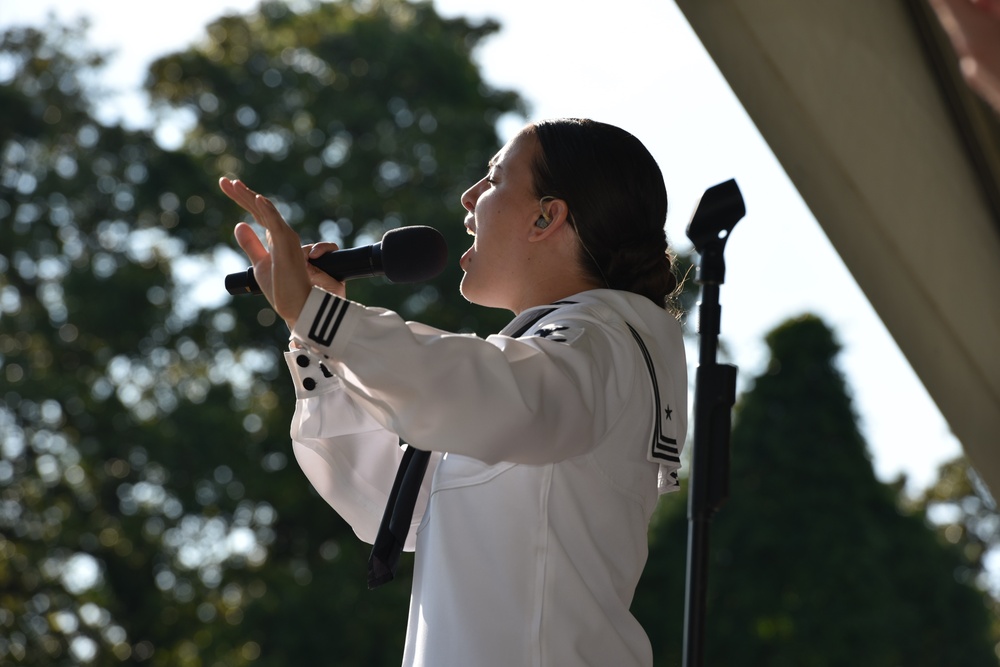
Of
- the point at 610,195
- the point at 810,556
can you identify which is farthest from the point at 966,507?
the point at 610,195

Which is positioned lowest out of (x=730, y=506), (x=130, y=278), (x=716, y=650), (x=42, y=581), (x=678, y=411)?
(x=716, y=650)

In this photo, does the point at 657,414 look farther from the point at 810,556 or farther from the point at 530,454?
the point at 810,556

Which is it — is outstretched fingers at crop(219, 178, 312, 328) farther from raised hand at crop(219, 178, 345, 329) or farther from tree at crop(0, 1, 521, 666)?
tree at crop(0, 1, 521, 666)

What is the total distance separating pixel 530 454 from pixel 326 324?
0.30 metres

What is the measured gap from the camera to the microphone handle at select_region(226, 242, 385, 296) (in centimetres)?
192

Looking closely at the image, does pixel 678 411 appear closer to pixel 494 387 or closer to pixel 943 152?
pixel 494 387

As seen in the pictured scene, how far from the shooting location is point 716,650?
887cm

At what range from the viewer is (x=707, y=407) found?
5.61ft

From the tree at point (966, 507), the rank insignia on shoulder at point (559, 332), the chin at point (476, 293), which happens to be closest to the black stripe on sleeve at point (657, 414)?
the rank insignia on shoulder at point (559, 332)

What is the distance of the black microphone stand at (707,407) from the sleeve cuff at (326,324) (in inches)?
19.5

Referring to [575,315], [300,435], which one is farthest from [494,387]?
[300,435]

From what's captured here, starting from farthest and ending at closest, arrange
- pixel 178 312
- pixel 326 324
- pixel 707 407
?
1. pixel 178 312
2. pixel 707 407
3. pixel 326 324

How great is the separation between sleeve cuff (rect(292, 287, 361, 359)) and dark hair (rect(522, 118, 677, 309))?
0.54 meters

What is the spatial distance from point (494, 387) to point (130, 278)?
9531 millimetres
